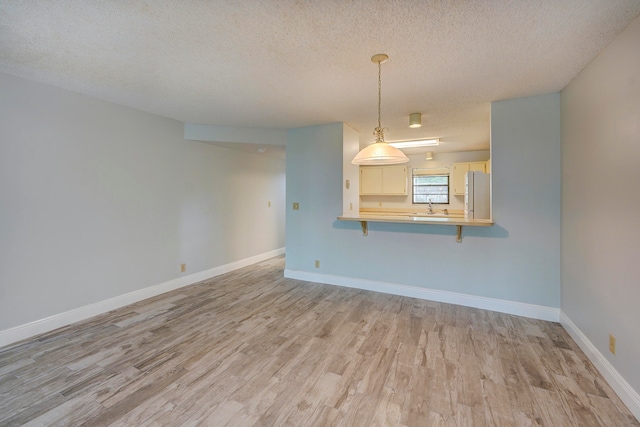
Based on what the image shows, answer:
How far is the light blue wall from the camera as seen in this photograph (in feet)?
9.65

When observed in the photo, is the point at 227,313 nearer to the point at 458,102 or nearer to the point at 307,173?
the point at 307,173

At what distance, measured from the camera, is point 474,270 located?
3.33 meters

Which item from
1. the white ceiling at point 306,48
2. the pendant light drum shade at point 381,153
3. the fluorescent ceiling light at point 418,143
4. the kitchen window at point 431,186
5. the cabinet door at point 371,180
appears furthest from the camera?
the cabinet door at point 371,180

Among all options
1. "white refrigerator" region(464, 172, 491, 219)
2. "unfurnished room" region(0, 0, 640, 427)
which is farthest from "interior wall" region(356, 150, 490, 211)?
"white refrigerator" region(464, 172, 491, 219)

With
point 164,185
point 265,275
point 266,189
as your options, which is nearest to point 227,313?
point 265,275

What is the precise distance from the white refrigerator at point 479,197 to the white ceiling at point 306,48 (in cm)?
103

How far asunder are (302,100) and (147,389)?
295cm

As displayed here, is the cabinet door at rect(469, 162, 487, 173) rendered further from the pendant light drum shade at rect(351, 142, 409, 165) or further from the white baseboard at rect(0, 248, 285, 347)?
the white baseboard at rect(0, 248, 285, 347)

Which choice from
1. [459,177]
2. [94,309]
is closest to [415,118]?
[459,177]

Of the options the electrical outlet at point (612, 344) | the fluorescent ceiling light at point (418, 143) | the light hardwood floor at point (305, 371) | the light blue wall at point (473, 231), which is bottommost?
the light hardwood floor at point (305, 371)

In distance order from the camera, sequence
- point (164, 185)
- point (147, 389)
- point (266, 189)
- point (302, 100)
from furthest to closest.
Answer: point (266, 189)
point (164, 185)
point (302, 100)
point (147, 389)

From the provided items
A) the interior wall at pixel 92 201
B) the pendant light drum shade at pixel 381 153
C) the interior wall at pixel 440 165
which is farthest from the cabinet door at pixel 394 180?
the pendant light drum shade at pixel 381 153

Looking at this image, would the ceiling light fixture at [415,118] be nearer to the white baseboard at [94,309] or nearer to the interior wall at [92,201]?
the interior wall at [92,201]

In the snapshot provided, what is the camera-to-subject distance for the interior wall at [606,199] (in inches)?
67.7
